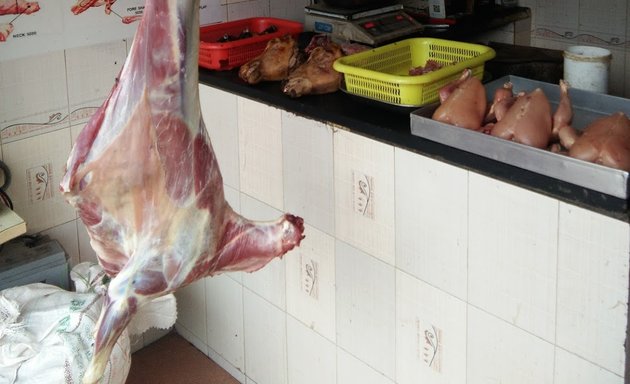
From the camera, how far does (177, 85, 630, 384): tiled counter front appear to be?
1645mm

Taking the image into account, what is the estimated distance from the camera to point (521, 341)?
178cm

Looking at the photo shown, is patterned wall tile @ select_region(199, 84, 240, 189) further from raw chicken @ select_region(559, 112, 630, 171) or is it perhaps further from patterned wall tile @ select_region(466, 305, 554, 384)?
raw chicken @ select_region(559, 112, 630, 171)

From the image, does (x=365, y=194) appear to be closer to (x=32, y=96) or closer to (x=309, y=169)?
(x=309, y=169)

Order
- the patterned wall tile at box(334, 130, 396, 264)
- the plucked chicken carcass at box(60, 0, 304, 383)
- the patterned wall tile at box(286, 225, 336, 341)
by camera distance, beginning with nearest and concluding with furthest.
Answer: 1. the plucked chicken carcass at box(60, 0, 304, 383)
2. the patterned wall tile at box(334, 130, 396, 264)
3. the patterned wall tile at box(286, 225, 336, 341)

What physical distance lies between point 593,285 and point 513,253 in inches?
7.9

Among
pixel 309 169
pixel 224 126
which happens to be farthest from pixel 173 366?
pixel 309 169

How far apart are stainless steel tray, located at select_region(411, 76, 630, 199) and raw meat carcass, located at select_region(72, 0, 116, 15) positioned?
127 cm

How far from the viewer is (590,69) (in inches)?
84.4

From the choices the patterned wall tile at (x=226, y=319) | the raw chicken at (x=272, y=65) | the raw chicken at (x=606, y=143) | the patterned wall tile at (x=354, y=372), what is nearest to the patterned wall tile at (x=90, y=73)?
the raw chicken at (x=272, y=65)

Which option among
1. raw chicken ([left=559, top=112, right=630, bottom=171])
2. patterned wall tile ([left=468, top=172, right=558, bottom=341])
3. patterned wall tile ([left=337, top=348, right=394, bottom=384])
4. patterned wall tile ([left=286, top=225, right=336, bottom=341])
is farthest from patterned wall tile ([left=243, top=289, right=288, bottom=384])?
raw chicken ([left=559, top=112, right=630, bottom=171])

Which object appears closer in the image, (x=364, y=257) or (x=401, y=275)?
(x=401, y=275)

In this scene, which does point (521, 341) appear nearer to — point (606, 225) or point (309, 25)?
point (606, 225)

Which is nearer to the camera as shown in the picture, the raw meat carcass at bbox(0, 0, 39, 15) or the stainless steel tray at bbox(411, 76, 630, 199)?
the stainless steel tray at bbox(411, 76, 630, 199)

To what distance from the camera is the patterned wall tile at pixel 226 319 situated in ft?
9.16
